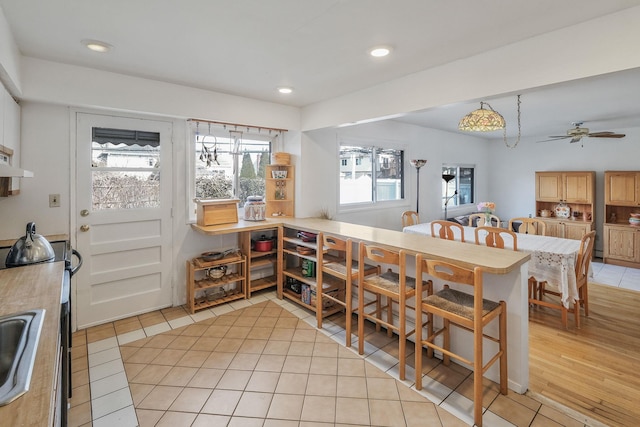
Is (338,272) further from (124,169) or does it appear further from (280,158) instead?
(124,169)

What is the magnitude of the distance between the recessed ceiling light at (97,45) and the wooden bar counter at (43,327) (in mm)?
1530

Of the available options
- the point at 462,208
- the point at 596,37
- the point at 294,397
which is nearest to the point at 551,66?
the point at 596,37

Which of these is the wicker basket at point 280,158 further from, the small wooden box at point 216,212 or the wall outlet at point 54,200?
the wall outlet at point 54,200

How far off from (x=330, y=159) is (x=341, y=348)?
2559 millimetres

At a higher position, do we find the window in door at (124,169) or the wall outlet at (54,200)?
the window in door at (124,169)

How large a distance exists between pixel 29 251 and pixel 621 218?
8.29 metres

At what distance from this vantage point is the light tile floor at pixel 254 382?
1.87 m

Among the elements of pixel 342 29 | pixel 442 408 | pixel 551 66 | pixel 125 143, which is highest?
pixel 342 29

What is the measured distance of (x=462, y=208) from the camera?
6.62m

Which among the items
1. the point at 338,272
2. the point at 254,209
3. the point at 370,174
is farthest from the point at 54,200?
the point at 370,174

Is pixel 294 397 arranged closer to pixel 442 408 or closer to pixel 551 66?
pixel 442 408

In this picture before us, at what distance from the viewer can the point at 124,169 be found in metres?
3.12

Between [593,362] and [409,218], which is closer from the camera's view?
[593,362]

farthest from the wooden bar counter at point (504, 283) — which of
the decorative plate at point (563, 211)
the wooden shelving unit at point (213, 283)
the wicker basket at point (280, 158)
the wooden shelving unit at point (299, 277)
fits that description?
the decorative plate at point (563, 211)
